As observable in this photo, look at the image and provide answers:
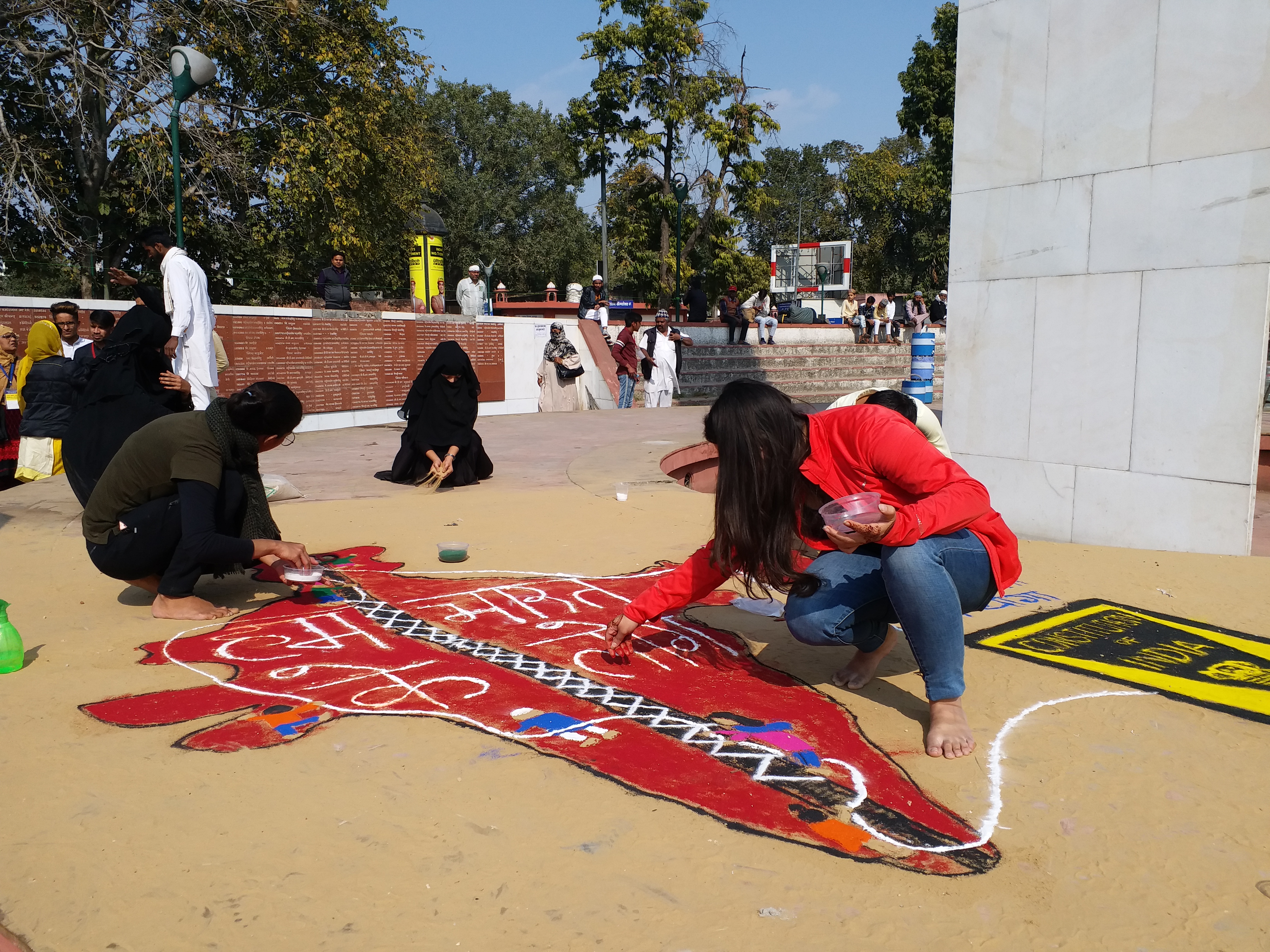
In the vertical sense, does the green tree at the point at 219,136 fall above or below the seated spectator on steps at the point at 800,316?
above

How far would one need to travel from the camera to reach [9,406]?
8398 millimetres

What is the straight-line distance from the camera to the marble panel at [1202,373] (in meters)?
5.22

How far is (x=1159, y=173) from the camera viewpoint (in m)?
5.54

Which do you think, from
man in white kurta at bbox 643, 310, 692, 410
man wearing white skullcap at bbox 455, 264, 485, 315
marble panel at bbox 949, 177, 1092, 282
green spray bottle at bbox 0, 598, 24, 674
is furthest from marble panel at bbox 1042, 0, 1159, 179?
man wearing white skullcap at bbox 455, 264, 485, 315

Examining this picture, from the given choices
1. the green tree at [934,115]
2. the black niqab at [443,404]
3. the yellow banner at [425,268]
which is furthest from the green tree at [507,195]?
the black niqab at [443,404]

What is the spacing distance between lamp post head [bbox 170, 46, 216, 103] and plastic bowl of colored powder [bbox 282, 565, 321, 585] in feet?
20.6

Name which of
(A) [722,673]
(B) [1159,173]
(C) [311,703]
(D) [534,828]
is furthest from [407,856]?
(B) [1159,173]

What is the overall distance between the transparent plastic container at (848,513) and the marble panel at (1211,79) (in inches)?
160

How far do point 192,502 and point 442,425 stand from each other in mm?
3984

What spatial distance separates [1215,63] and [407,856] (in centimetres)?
572

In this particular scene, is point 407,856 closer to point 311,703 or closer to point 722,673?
point 311,703

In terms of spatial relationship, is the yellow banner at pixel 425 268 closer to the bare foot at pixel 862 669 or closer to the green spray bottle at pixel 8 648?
the green spray bottle at pixel 8 648

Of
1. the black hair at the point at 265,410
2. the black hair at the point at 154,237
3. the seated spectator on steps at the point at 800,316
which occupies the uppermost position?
the seated spectator on steps at the point at 800,316

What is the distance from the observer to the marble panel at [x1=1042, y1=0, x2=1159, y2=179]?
5.61 meters
